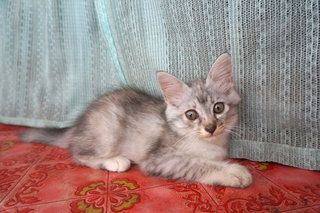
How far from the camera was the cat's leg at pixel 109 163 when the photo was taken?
3.90 ft

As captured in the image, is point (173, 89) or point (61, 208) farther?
point (173, 89)

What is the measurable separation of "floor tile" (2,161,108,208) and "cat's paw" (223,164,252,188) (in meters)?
0.56

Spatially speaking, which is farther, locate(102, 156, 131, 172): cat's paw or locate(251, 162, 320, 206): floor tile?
locate(102, 156, 131, 172): cat's paw

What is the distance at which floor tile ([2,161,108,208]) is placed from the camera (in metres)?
0.97

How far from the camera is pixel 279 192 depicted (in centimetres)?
95

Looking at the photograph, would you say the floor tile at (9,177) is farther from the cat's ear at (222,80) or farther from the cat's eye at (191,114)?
the cat's ear at (222,80)

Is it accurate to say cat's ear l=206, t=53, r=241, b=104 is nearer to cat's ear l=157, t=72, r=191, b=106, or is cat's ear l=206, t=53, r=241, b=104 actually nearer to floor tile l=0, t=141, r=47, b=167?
cat's ear l=157, t=72, r=191, b=106

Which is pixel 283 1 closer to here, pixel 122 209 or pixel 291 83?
pixel 291 83

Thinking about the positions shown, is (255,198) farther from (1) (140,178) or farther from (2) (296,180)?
(1) (140,178)

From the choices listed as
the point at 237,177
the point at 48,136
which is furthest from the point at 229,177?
the point at 48,136

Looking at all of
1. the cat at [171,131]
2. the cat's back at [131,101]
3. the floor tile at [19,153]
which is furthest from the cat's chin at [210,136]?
the floor tile at [19,153]

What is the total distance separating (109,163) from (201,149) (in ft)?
1.58

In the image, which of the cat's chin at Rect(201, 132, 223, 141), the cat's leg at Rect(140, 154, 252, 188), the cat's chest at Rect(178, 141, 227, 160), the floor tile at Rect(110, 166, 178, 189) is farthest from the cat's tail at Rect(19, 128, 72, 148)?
the cat's chin at Rect(201, 132, 223, 141)

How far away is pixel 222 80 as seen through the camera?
46.4 inches
